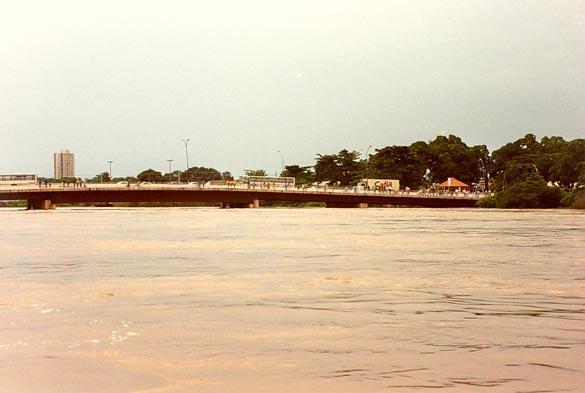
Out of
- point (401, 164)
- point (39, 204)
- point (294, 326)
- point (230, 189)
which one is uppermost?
point (401, 164)

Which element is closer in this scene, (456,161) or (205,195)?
(205,195)

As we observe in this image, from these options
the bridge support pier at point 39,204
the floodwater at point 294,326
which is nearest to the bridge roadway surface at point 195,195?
the bridge support pier at point 39,204

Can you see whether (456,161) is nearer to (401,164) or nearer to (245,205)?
(401,164)

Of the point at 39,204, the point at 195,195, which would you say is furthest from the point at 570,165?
the point at 39,204

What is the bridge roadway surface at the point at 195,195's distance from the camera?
118 meters

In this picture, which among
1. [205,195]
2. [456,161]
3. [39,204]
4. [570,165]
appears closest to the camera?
[205,195]

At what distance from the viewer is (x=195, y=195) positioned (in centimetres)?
12125

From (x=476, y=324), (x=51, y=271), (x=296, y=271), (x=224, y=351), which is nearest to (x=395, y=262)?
(x=296, y=271)

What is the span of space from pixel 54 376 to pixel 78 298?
268 inches

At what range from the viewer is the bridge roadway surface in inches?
4628

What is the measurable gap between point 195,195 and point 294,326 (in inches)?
4356

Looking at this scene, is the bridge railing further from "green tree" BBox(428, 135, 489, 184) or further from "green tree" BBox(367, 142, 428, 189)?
"green tree" BBox(428, 135, 489, 184)

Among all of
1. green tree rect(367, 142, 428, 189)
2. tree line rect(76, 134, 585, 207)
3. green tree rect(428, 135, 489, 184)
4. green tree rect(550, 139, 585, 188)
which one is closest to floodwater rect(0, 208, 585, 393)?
green tree rect(550, 139, 585, 188)

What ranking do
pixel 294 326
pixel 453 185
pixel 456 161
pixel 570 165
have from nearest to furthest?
pixel 294 326
pixel 570 165
pixel 453 185
pixel 456 161
